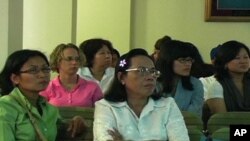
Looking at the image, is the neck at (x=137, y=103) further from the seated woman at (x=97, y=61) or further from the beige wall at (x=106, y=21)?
the beige wall at (x=106, y=21)

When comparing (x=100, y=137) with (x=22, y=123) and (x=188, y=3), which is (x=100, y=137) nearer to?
(x=22, y=123)

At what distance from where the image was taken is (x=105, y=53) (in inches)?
207

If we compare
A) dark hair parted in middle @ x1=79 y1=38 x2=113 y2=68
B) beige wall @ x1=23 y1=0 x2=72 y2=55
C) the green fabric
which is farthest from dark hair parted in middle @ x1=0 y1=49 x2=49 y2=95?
beige wall @ x1=23 y1=0 x2=72 y2=55

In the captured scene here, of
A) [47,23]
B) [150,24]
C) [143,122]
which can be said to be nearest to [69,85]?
[143,122]

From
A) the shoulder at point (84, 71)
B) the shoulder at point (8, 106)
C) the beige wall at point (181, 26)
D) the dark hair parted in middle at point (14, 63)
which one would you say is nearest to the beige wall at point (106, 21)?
the beige wall at point (181, 26)

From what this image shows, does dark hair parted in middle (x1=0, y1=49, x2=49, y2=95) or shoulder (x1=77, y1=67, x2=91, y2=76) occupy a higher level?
dark hair parted in middle (x1=0, y1=49, x2=49, y2=95)

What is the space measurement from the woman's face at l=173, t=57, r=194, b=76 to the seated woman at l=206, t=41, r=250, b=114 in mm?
261

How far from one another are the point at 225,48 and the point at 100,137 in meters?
1.83

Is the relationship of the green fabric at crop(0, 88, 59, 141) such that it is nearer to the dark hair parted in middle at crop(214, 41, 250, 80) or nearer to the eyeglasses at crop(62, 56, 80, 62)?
the eyeglasses at crop(62, 56, 80, 62)

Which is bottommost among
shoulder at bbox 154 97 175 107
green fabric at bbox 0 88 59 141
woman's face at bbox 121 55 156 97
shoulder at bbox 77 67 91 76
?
green fabric at bbox 0 88 59 141

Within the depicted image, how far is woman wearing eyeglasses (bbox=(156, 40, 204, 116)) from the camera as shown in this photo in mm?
4418

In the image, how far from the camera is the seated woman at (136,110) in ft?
10.5

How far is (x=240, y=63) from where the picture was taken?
446 cm

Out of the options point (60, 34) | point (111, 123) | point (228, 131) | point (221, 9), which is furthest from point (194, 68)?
point (221, 9)
